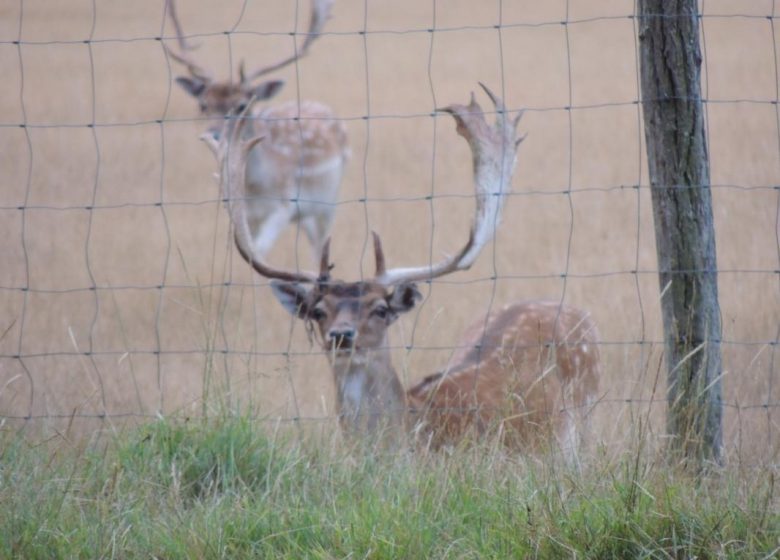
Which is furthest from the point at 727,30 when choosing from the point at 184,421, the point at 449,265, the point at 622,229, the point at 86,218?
the point at 184,421

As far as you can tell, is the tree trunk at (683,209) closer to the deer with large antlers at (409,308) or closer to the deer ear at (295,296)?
the deer with large antlers at (409,308)

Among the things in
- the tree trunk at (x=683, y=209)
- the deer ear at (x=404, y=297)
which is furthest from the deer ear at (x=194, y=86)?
the tree trunk at (x=683, y=209)

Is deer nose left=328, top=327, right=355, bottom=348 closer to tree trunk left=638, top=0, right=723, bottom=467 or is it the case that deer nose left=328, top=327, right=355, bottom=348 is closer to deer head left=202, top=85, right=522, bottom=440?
deer head left=202, top=85, right=522, bottom=440

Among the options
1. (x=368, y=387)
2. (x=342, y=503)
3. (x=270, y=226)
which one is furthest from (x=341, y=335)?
(x=270, y=226)

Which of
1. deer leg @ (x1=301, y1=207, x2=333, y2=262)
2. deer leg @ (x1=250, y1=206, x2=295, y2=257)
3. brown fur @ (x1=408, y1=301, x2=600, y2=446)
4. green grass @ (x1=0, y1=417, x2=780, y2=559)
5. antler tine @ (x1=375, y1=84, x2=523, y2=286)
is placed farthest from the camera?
deer leg @ (x1=301, y1=207, x2=333, y2=262)

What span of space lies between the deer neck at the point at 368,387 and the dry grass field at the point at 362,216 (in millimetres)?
148

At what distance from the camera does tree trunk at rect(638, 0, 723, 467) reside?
404 centimetres

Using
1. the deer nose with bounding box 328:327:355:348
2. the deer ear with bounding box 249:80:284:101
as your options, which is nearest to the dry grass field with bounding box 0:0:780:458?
the deer nose with bounding box 328:327:355:348

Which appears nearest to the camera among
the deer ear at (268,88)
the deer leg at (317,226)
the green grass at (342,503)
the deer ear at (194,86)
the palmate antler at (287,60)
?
the green grass at (342,503)

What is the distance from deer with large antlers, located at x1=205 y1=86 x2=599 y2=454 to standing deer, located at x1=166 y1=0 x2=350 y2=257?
3.76m

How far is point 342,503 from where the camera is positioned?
3725 mm

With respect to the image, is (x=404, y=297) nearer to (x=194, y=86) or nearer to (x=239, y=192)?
(x=239, y=192)

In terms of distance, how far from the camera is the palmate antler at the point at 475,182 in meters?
4.81

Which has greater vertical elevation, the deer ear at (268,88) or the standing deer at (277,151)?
the deer ear at (268,88)
